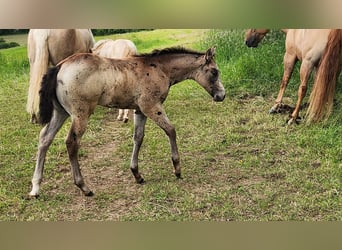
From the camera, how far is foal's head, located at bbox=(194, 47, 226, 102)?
313cm

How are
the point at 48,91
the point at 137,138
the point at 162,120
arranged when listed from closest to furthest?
1. the point at 48,91
2. the point at 162,120
3. the point at 137,138

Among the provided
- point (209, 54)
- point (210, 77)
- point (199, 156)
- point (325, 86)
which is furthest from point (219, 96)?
point (325, 86)

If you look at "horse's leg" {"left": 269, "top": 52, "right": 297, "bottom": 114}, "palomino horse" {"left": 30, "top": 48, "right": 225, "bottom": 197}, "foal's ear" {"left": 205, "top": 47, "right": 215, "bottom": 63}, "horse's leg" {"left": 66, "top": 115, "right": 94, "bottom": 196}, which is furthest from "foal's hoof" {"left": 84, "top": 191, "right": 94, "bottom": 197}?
"horse's leg" {"left": 269, "top": 52, "right": 297, "bottom": 114}

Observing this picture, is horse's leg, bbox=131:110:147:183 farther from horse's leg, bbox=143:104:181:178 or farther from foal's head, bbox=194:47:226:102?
foal's head, bbox=194:47:226:102

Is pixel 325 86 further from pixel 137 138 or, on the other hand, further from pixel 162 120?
pixel 137 138

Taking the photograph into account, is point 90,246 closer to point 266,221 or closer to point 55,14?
point 266,221

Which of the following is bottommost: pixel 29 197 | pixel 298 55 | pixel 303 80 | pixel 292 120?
pixel 29 197

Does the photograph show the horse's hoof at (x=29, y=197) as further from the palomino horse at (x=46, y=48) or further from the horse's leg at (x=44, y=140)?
the palomino horse at (x=46, y=48)

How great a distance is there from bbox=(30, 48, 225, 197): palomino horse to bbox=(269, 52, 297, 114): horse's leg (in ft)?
1.06

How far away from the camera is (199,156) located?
321 cm

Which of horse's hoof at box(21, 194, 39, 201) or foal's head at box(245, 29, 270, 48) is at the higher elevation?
foal's head at box(245, 29, 270, 48)

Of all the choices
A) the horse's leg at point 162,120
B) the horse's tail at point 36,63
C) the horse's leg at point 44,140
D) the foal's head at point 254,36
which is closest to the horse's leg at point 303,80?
the foal's head at point 254,36

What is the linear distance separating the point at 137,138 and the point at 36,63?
696 mm

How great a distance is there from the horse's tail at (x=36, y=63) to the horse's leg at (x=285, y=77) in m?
1.28
